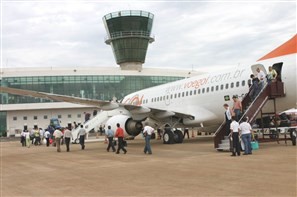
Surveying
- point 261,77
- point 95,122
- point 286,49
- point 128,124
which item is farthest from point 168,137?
point 95,122

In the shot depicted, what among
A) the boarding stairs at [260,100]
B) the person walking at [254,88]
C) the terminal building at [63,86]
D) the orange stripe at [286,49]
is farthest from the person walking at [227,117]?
the terminal building at [63,86]

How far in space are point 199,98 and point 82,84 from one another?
43.1m

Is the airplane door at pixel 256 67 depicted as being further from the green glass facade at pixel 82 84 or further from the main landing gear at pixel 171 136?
the green glass facade at pixel 82 84

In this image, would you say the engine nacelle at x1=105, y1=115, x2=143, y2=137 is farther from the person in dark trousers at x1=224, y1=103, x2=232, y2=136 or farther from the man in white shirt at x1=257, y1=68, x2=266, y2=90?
the man in white shirt at x1=257, y1=68, x2=266, y2=90

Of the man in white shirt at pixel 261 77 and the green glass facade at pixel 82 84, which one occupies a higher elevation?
the green glass facade at pixel 82 84

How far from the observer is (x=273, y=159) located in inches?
443

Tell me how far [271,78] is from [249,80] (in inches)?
54.7

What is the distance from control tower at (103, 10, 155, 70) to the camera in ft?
232

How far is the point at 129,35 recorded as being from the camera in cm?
7062

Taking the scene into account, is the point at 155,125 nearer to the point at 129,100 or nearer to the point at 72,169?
the point at 129,100

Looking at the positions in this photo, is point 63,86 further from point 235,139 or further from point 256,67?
point 235,139

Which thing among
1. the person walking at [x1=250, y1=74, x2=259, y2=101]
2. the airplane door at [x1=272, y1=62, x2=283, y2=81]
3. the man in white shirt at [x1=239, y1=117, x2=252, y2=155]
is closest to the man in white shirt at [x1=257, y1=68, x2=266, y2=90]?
the person walking at [x1=250, y1=74, x2=259, y2=101]

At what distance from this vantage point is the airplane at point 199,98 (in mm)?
16266

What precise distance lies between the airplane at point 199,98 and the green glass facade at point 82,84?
3800 centimetres
